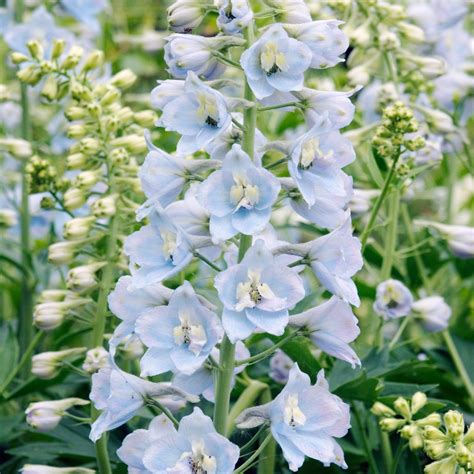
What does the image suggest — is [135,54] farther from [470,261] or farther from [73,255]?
[73,255]

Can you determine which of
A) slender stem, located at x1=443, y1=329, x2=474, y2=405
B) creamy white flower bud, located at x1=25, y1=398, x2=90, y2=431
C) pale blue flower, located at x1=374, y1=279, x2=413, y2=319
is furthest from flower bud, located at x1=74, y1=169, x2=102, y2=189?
slender stem, located at x1=443, y1=329, x2=474, y2=405

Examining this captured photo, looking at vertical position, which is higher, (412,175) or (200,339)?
(200,339)

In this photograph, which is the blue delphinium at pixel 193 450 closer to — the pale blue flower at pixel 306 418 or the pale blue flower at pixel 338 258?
the pale blue flower at pixel 306 418

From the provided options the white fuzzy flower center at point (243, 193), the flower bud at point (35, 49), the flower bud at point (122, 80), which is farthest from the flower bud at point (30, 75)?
the white fuzzy flower center at point (243, 193)

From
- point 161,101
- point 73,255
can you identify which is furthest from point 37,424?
point 161,101

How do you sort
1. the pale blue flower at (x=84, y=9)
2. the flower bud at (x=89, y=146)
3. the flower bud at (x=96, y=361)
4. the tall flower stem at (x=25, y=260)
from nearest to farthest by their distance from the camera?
the flower bud at (x=96, y=361)
the flower bud at (x=89, y=146)
the tall flower stem at (x=25, y=260)
the pale blue flower at (x=84, y=9)

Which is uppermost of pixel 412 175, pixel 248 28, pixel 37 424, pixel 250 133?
pixel 248 28
